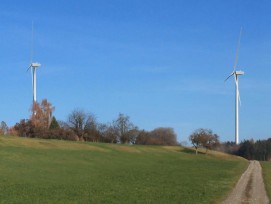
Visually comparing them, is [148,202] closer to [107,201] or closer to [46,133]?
[107,201]

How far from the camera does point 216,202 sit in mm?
26703

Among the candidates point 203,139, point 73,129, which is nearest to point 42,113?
point 73,129

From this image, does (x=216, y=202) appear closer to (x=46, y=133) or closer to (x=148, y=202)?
(x=148, y=202)

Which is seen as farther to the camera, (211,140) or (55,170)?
(211,140)

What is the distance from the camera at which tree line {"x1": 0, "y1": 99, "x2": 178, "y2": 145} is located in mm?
143375

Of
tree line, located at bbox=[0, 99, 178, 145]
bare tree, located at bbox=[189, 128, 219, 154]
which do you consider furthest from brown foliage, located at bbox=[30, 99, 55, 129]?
bare tree, located at bbox=[189, 128, 219, 154]

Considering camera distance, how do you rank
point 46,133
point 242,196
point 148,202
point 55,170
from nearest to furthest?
point 148,202 < point 242,196 < point 55,170 < point 46,133

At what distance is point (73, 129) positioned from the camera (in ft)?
554

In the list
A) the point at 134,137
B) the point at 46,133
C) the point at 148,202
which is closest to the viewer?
the point at 148,202

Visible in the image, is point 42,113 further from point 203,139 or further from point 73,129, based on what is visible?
point 203,139

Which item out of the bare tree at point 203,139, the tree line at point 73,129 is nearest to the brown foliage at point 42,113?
the tree line at point 73,129

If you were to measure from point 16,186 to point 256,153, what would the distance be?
17327cm

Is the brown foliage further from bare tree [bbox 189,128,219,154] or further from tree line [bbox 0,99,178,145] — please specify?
bare tree [bbox 189,128,219,154]

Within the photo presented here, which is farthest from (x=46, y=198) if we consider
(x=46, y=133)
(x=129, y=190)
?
(x=46, y=133)
